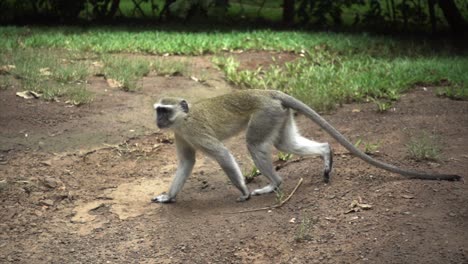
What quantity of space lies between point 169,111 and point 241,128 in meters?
0.76

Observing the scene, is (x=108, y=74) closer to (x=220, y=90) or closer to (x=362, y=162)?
(x=220, y=90)

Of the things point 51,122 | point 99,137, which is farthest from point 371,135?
point 51,122

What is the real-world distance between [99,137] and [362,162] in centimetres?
321

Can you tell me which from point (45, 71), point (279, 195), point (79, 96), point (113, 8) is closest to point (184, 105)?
point (279, 195)

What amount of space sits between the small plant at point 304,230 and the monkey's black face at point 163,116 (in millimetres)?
1721

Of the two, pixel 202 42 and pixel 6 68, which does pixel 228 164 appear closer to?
pixel 6 68

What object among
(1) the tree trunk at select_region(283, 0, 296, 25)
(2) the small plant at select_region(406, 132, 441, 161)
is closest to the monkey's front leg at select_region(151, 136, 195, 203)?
(2) the small plant at select_region(406, 132, 441, 161)

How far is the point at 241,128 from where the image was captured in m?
6.45

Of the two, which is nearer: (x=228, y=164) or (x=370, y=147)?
(x=228, y=164)

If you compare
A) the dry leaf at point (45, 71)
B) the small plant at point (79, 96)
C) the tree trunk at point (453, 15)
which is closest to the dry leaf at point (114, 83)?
the small plant at point (79, 96)

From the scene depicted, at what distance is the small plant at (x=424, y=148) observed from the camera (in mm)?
6215

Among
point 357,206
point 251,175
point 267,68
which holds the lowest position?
point 251,175

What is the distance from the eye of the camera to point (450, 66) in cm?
987

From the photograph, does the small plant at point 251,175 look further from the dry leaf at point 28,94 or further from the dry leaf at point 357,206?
the dry leaf at point 28,94
